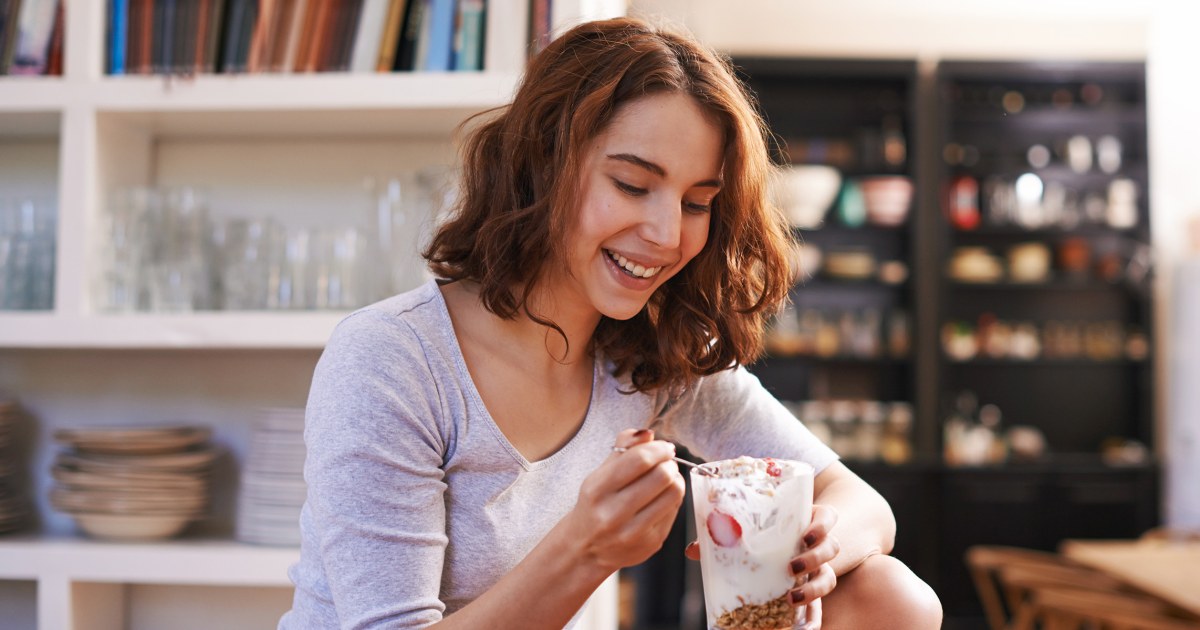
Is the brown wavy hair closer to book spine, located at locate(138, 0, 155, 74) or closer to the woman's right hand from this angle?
the woman's right hand

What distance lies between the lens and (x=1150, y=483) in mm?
5336

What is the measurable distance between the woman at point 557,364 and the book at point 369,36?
80 cm

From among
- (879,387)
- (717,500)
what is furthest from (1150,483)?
(717,500)

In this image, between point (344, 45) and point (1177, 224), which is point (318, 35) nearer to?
point (344, 45)

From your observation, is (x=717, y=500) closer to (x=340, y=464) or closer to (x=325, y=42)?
(x=340, y=464)

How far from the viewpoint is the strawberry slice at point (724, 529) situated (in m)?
1.12

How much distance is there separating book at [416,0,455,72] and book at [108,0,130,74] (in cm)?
62

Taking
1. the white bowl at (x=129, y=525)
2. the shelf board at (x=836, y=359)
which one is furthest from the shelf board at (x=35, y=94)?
the shelf board at (x=836, y=359)

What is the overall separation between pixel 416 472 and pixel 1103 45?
5768 mm

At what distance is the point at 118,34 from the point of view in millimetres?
2133

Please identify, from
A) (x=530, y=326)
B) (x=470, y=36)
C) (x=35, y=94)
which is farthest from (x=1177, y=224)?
(x=35, y=94)

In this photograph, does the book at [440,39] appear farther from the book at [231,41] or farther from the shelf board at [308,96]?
the book at [231,41]

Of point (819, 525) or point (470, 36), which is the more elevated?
point (470, 36)

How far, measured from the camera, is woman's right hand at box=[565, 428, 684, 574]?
3.31 ft
